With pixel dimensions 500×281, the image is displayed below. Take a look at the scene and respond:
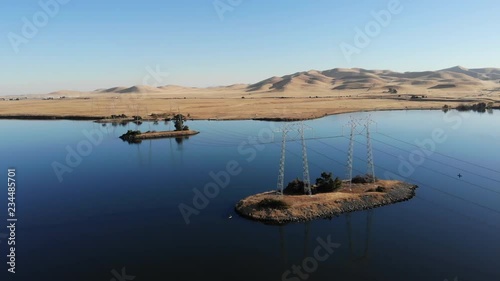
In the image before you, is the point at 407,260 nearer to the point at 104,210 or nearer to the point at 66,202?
the point at 104,210

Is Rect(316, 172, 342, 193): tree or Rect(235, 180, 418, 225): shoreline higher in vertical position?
Rect(316, 172, 342, 193): tree

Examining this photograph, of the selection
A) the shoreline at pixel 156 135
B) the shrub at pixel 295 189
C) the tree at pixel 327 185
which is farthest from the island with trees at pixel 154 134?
the tree at pixel 327 185

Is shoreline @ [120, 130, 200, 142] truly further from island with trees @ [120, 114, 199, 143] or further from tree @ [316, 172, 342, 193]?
tree @ [316, 172, 342, 193]

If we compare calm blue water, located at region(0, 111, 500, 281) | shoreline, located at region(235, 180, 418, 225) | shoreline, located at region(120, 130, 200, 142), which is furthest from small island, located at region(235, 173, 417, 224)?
shoreline, located at region(120, 130, 200, 142)

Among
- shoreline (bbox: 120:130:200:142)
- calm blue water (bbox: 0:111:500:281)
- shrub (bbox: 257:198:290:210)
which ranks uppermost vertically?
shoreline (bbox: 120:130:200:142)

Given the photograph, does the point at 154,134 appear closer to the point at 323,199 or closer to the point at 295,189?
the point at 295,189

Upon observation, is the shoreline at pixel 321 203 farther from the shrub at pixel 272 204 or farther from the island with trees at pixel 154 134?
the island with trees at pixel 154 134
